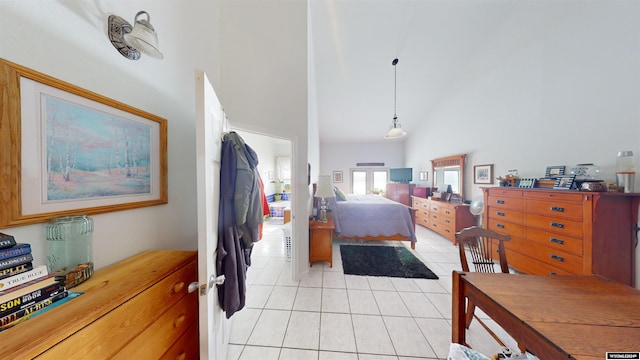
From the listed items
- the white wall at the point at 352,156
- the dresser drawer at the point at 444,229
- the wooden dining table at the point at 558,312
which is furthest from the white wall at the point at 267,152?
the wooden dining table at the point at 558,312

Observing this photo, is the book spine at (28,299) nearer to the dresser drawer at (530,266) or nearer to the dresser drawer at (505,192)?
the dresser drawer at (530,266)

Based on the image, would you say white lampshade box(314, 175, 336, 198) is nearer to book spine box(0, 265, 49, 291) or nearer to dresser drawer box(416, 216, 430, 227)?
book spine box(0, 265, 49, 291)

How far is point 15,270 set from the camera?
596 mm

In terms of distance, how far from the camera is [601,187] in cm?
171

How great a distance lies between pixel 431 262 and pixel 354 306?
170cm

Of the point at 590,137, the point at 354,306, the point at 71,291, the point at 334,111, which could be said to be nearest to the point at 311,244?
the point at 354,306

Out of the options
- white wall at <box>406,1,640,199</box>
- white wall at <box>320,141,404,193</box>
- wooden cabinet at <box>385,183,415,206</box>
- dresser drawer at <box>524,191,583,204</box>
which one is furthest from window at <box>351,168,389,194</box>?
dresser drawer at <box>524,191,583,204</box>

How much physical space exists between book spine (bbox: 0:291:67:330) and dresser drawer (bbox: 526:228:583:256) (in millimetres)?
3705

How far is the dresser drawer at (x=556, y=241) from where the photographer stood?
5.88 feet

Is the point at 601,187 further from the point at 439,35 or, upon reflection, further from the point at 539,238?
the point at 439,35

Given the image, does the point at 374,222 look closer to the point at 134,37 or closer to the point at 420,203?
the point at 420,203

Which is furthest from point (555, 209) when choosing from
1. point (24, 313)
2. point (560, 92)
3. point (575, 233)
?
point (24, 313)

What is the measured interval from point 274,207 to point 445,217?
423 centimetres

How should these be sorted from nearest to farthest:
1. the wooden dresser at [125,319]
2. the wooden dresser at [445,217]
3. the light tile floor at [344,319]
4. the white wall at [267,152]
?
the wooden dresser at [125,319] < the light tile floor at [344,319] < the wooden dresser at [445,217] < the white wall at [267,152]
